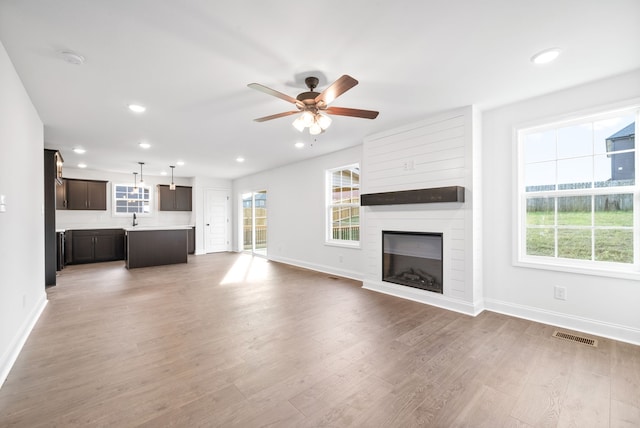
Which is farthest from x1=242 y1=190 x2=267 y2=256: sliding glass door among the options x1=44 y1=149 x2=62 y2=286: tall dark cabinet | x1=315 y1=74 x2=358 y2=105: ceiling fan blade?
x1=315 y1=74 x2=358 y2=105: ceiling fan blade

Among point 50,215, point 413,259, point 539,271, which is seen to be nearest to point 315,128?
point 413,259

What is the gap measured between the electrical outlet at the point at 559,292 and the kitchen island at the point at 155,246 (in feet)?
23.5

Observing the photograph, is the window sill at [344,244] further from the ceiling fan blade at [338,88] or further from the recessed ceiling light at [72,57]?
the recessed ceiling light at [72,57]

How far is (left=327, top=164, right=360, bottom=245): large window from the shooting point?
18.1 ft

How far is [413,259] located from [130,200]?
27.3 feet

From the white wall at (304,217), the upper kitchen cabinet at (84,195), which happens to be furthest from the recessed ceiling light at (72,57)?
the upper kitchen cabinet at (84,195)

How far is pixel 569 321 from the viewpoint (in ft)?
9.71

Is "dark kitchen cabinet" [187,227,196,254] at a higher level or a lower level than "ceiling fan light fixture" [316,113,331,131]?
lower

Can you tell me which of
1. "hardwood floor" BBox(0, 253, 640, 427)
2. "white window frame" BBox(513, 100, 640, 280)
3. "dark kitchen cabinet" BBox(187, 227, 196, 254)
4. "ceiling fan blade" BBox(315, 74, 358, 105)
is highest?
"ceiling fan blade" BBox(315, 74, 358, 105)

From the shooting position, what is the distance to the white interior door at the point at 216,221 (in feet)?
30.0

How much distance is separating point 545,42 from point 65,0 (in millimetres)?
3366

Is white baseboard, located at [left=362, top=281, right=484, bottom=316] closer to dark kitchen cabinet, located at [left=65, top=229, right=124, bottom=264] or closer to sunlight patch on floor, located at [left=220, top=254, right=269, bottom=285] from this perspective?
sunlight patch on floor, located at [left=220, top=254, right=269, bottom=285]

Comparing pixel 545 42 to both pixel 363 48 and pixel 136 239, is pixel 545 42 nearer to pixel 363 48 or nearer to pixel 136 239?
pixel 363 48

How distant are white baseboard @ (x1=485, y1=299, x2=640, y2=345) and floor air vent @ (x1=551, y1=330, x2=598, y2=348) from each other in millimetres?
172
